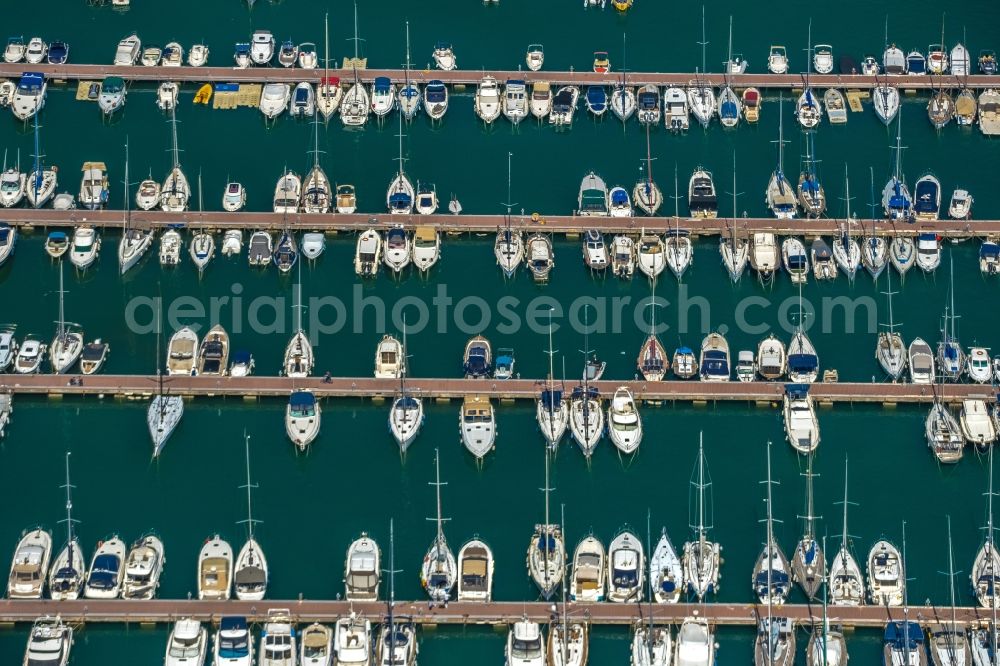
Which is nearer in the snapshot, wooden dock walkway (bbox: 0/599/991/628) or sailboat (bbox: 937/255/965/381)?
wooden dock walkway (bbox: 0/599/991/628)

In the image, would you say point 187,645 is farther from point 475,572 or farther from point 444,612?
point 475,572

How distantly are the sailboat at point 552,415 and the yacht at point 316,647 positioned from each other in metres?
21.4

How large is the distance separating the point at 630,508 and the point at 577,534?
13.7ft

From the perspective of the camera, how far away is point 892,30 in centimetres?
18912

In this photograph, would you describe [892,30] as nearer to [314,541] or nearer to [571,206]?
[571,206]

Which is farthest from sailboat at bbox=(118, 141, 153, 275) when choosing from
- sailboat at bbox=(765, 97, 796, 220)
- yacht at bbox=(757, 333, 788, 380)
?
sailboat at bbox=(765, 97, 796, 220)

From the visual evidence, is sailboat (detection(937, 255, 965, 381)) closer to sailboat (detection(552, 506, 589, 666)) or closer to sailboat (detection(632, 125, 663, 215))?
sailboat (detection(632, 125, 663, 215))

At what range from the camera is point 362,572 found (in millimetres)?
140875

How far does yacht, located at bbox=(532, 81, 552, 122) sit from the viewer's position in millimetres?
178875

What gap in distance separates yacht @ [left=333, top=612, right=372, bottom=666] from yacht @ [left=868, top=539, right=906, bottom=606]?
→ 2974 cm

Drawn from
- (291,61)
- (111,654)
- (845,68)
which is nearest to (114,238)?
(291,61)

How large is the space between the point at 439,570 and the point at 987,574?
32.3m

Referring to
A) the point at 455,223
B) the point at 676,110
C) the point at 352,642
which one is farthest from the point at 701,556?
the point at 676,110

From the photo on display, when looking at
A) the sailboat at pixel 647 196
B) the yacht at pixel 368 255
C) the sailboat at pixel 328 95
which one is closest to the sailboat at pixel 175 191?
the sailboat at pixel 328 95
